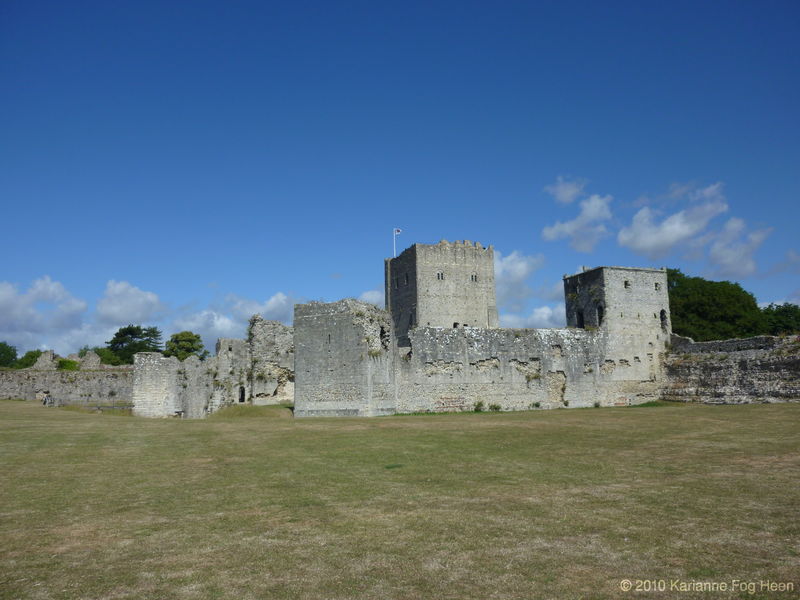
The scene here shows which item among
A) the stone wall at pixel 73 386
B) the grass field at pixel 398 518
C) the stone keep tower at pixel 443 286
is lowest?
the grass field at pixel 398 518

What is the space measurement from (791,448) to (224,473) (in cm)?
1034

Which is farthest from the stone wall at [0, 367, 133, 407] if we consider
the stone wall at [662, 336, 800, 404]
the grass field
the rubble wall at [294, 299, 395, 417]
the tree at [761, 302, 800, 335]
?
the tree at [761, 302, 800, 335]

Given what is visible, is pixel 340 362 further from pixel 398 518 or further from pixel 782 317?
pixel 782 317

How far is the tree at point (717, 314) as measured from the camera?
48156mm

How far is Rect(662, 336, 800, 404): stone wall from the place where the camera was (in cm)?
2512

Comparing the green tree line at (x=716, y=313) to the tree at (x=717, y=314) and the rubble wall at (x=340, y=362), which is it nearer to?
the tree at (x=717, y=314)

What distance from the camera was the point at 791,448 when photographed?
11414mm

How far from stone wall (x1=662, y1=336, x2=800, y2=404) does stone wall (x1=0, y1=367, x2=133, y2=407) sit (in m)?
28.3

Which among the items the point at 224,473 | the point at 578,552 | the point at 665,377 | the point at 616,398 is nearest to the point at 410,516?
the point at 578,552

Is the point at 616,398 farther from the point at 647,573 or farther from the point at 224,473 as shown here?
the point at 647,573

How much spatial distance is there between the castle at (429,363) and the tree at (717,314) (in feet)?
60.9

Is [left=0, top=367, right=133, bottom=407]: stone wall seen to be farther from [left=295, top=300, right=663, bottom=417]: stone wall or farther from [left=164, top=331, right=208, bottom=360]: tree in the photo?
→ [left=164, top=331, right=208, bottom=360]: tree

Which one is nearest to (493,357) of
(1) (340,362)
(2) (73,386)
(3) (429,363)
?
(3) (429,363)

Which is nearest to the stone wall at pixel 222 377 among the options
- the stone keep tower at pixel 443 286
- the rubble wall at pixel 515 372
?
the rubble wall at pixel 515 372
